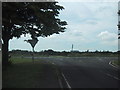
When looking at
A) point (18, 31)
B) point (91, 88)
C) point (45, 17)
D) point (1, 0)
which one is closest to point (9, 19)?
point (1, 0)

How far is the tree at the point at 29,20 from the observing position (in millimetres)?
22219

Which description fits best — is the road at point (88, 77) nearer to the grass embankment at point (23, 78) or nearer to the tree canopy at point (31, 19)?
the grass embankment at point (23, 78)

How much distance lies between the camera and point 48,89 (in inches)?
567

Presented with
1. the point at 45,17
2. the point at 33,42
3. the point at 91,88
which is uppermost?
the point at 45,17

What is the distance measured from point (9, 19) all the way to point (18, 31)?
7.92 meters

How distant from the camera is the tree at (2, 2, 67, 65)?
875 inches

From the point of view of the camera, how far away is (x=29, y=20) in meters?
28.0

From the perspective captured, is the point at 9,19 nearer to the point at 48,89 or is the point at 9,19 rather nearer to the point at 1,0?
the point at 1,0

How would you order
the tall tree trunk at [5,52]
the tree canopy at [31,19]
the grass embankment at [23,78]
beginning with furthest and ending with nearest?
the tall tree trunk at [5,52] < the tree canopy at [31,19] < the grass embankment at [23,78]

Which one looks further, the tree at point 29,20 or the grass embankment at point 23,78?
the tree at point 29,20

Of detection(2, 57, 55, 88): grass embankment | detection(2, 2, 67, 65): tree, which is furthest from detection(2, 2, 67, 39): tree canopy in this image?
detection(2, 57, 55, 88): grass embankment

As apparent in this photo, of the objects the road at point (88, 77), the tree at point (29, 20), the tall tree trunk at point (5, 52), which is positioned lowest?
the road at point (88, 77)

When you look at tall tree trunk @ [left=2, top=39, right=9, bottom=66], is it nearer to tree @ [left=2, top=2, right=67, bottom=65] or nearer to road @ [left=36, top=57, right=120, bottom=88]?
tree @ [left=2, top=2, right=67, bottom=65]

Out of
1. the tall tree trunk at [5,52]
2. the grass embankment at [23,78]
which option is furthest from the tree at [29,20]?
the grass embankment at [23,78]
